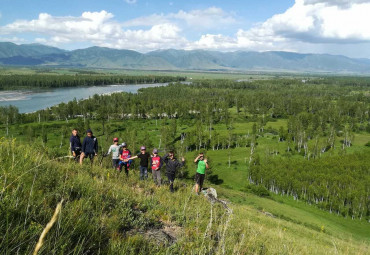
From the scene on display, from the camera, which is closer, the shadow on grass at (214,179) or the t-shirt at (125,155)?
the t-shirt at (125,155)

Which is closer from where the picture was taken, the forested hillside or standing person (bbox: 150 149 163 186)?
the forested hillside

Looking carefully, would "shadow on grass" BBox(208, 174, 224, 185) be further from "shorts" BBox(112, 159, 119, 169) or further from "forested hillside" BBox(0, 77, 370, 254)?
"shorts" BBox(112, 159, 119, 169)

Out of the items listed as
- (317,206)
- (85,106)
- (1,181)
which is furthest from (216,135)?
(1,181)

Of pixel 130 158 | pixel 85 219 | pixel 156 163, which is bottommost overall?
pixel 156 163

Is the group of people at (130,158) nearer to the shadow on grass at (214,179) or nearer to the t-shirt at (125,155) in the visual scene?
the t-shirt at (125,155)

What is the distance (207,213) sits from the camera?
A: 8.52 metres

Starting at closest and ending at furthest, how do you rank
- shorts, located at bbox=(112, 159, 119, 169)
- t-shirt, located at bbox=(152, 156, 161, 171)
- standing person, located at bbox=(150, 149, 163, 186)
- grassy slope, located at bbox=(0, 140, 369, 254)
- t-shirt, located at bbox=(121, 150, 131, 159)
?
grassy slope, located at bbox=(0, 140, 369, 254) < standing person, located at bbox=(150, 149, 163, 186) < t-shirt, located at bbox=(152, 156, 161, 171) < t-shirt, located at bbox=(121, 150, 131, 159) < shorts, located at bbox=(112, 159, 119, 169)

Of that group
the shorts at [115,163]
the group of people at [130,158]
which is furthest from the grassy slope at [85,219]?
the shorts at [115,163]

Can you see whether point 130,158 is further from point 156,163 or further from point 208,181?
point 208,181

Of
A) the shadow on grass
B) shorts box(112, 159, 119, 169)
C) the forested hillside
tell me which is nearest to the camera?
the forested hillside

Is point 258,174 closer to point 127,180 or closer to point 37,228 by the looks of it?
point 127,180

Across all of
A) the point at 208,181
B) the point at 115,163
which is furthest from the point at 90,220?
the point at 208,181

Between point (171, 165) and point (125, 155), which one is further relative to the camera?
point (125, 155)

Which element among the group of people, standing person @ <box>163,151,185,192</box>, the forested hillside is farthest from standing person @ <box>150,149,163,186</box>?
the forested hillside
